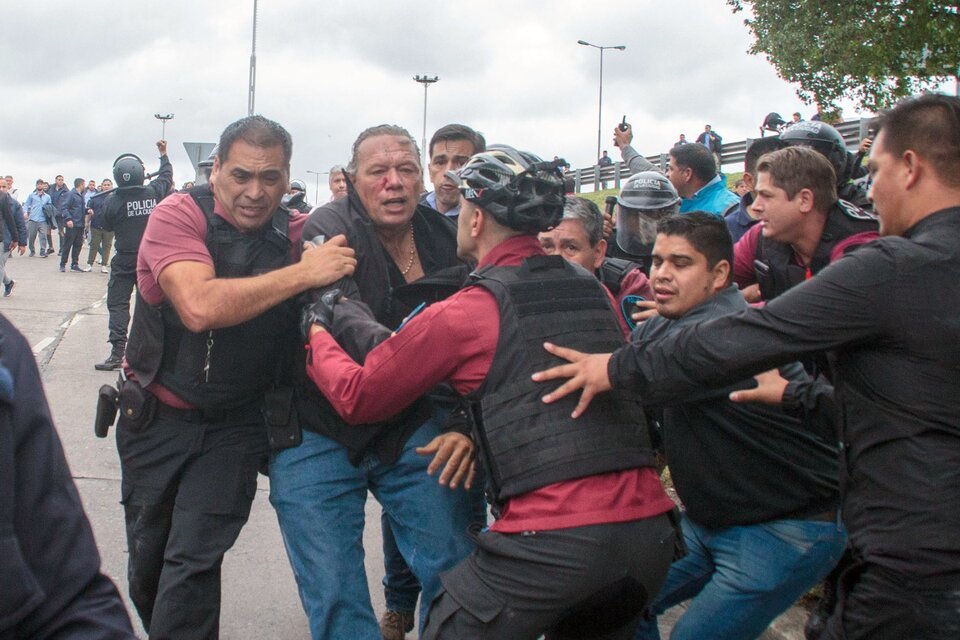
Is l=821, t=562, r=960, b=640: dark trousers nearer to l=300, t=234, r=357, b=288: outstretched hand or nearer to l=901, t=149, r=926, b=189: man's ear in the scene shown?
l=901, t=149, r=926, b=189: man's ear

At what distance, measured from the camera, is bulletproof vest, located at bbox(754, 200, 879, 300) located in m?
3.91

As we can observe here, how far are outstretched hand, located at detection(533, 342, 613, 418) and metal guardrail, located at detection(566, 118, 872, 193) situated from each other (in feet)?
43.5

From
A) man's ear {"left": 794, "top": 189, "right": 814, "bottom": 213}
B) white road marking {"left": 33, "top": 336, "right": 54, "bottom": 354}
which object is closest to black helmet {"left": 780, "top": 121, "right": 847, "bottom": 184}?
man's ear {"left": 794, "top": 189, "right": 814, "bottom": 213}

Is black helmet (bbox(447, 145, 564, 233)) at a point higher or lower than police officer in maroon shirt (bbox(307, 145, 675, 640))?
higher

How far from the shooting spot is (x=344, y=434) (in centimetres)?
338

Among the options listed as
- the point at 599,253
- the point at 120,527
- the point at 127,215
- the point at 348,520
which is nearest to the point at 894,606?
the point at 348,520

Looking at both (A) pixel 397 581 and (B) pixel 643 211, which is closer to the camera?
(A) pixel 397 581

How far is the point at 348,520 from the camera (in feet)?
11.1

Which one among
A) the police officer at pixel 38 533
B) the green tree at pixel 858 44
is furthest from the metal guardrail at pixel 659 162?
the police officer at pixel 38 533

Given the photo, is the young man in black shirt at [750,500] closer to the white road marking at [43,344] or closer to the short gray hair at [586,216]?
the short gray hair at [586,216]

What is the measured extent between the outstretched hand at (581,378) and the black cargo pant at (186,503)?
1.42m

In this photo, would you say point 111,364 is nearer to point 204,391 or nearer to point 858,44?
point 204,391

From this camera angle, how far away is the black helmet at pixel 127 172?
11000mm

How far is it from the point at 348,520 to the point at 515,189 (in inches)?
50.3
